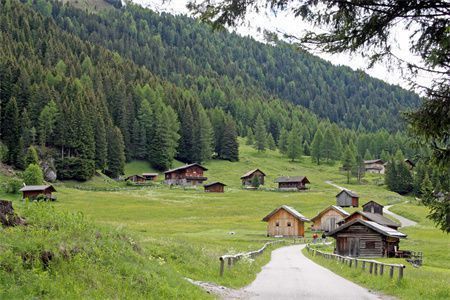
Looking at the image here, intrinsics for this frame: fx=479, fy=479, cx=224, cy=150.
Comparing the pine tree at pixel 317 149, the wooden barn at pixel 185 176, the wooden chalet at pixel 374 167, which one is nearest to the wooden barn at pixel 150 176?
the wooden barn at pixel 185 176

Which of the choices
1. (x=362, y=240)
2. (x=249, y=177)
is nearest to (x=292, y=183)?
(x=249, y=177)

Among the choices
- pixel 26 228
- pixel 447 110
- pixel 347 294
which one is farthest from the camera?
pixel 347 294

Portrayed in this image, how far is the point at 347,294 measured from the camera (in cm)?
1752

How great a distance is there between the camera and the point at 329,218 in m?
77.6

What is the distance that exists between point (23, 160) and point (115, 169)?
2586 centimetres

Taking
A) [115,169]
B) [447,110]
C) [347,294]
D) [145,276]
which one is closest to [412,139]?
[447,110]

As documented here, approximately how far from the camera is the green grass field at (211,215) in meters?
22.4

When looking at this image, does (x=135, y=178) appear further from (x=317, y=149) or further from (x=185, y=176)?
(x=317, y=149)

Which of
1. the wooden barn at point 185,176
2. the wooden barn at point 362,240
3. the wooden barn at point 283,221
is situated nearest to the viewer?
the wooden barn at point 362,240

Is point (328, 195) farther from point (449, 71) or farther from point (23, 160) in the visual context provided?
point (449, 71)

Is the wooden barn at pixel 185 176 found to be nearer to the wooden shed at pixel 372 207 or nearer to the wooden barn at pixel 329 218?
the wooden barn at pixel 329 218

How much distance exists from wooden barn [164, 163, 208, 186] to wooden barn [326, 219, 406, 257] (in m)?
72.7

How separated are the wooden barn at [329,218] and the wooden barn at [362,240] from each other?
24.9 metres

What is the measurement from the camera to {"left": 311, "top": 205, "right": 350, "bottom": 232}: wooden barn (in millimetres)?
75875
